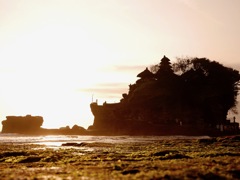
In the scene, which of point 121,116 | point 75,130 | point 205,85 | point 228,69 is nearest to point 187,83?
point 205,85

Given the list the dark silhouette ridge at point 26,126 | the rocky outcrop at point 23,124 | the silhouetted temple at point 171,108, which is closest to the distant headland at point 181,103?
the silhouetted temple at point 171,108

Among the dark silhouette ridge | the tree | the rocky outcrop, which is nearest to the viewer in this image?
the tree

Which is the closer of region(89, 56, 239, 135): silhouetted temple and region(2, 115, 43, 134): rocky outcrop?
region(89, 56, 239, 135): silhouetted temple

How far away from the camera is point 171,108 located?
4464 inches

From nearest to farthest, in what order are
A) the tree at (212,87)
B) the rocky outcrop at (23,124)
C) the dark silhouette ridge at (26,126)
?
1. the tree at (212,87)
2. the dark silhouette ridge at (26,126)
3. the rocky outcrop at (23,124)

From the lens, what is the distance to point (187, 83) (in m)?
112

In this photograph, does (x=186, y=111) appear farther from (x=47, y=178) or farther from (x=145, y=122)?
(x=47, y=178)

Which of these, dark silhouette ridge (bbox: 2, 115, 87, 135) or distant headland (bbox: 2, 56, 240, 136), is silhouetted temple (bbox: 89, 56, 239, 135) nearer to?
distant headland (bbox: 2, 56, 240, 136)

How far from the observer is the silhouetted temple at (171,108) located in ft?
357

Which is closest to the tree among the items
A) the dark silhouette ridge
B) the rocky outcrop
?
the dark silhouette ridge

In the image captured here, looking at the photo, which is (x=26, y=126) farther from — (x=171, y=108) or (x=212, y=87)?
(x=212, y=87)

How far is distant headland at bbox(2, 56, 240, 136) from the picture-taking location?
4267 inches

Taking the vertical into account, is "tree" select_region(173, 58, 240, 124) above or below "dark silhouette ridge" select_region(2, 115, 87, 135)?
above

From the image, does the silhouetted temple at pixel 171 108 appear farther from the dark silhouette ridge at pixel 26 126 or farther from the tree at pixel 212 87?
the dark silhouette ridge at pixel 26 126
